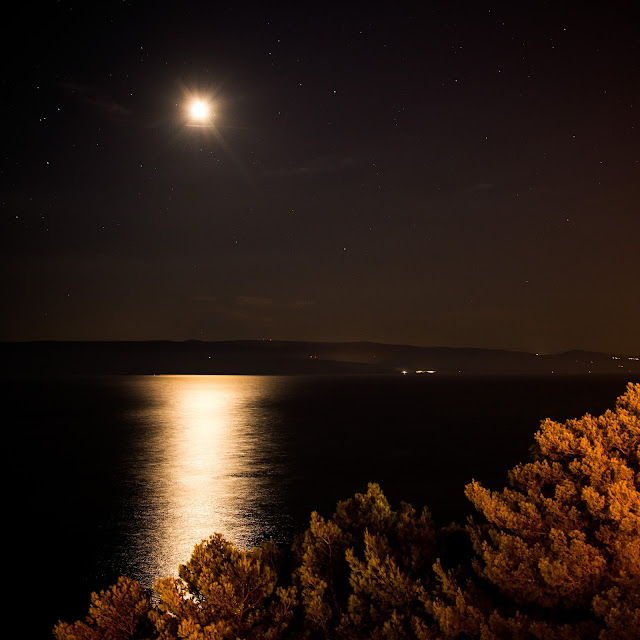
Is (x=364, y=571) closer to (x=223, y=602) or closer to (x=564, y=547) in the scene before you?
(x=223, y=602)

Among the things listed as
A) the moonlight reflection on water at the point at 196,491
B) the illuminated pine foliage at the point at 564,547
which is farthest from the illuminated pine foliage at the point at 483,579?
the moonlight reflection on water at the point at 196,491

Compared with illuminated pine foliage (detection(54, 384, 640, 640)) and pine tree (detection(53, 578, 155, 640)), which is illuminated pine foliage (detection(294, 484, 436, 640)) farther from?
pine tree (detection(53, 578, 155, 640))

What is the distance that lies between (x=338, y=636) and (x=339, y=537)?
5.84 ft

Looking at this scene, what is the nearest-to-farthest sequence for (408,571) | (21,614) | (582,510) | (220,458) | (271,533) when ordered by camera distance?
(582,510), (408,571), (21,614), (271,533), (220,458)

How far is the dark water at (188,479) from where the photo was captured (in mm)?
21250

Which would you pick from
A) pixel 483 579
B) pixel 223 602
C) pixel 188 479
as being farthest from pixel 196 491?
pixel 483 579

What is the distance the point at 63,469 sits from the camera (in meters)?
41.4

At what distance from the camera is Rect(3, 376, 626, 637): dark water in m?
21.2

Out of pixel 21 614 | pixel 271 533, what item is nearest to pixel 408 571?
pixel 21 614

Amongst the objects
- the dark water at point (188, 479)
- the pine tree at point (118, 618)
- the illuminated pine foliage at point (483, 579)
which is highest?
the illuminated pine foliage at point (483, 579)

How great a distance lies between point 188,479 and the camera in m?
36.6

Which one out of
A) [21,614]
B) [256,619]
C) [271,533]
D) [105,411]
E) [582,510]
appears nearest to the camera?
[582,510]

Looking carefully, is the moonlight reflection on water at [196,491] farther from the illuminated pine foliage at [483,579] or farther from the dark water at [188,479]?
the illuminated pine foliage at [483,579]

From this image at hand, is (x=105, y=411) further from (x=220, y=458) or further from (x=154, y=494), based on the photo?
(x=154, y=494)
